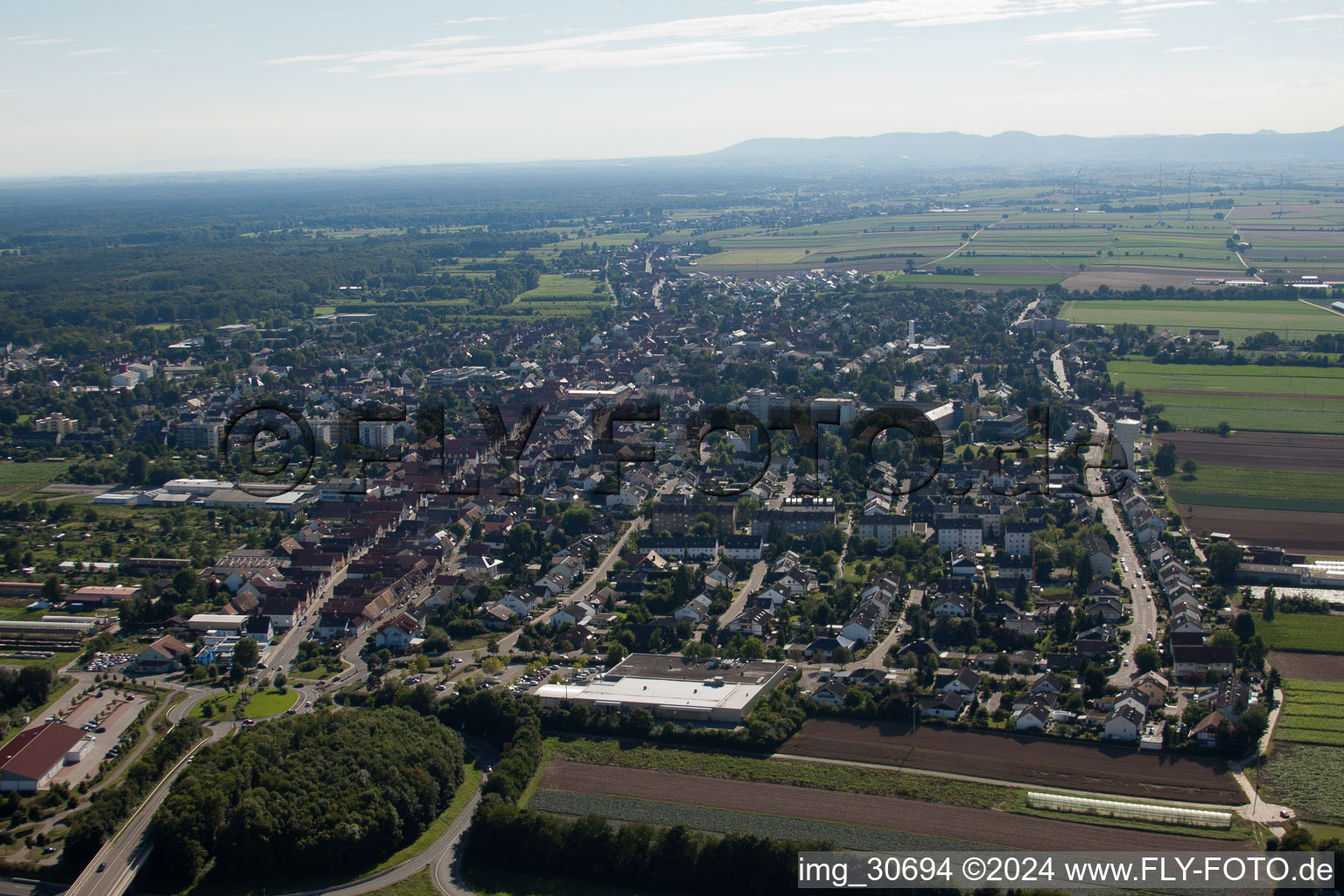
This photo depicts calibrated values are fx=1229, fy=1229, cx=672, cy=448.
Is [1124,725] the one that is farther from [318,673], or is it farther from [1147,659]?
[318,673]

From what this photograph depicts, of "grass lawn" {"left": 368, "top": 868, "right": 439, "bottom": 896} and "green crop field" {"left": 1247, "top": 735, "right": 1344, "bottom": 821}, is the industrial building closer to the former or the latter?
"grass lawn" {"left": 368, "top": 868, "right": 439, "bottom": 896}

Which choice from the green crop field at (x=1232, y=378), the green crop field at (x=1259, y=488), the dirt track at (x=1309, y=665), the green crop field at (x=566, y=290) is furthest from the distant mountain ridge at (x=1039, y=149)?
the dirt track at (x=1309, y=665)

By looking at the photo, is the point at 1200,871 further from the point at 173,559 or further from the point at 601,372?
the point at 601,372

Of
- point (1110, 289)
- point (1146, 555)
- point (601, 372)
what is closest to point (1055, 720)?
point (1146, 555)

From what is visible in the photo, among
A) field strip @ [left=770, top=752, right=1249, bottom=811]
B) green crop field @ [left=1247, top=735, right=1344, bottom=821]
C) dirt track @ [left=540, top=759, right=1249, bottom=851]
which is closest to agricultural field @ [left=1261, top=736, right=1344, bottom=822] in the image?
green crop field @ [left=1247, top=735, right=1344, bottom=821]

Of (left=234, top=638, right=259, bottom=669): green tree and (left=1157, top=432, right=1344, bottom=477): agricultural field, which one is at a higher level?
(left=234, top=638, right=259, bottom=669): green tree

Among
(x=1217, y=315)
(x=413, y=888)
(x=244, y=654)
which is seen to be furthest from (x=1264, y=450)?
(x=413, y=888)

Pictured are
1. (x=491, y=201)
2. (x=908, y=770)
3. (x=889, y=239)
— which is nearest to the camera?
(x=908, y=770)
